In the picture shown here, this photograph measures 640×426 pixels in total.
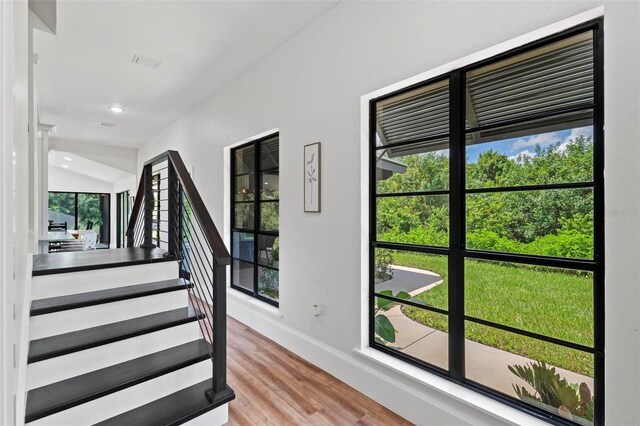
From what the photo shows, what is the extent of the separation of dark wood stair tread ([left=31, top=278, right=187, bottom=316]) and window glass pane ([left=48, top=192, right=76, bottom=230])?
1121 centimetres

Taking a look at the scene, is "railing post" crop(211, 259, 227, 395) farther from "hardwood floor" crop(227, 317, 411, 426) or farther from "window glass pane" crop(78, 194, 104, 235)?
"window glass pane" crop(78, 194, 104, 235)

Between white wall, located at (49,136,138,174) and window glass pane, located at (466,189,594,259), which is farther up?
white wall, located at (49,136,138,174)

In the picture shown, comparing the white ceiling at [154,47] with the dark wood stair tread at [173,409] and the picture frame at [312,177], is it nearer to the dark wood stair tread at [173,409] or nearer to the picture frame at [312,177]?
the picture frame at [312,177]

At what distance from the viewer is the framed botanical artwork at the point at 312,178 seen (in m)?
2.68

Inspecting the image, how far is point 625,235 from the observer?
4.26 feet

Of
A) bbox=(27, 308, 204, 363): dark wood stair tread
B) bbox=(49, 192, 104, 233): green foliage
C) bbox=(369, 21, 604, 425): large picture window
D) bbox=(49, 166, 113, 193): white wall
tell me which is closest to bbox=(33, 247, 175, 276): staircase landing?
bbox=(27, 308, 204, 363): dark wood stair tread

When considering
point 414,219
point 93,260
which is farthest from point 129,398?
point 414,219

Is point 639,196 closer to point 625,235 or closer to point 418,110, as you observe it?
point 625,235

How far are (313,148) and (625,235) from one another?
6.72 feet

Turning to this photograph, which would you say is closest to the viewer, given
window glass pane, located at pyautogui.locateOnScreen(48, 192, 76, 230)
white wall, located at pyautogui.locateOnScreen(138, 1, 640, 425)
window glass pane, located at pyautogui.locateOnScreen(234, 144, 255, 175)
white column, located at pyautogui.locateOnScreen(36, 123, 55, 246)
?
white wall, located at pyautogui.locateOnScreen(138, 1, 640, 425)

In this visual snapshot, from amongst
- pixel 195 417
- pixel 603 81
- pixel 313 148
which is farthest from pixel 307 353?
pixel 603 81

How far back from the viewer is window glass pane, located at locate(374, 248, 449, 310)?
2.00m

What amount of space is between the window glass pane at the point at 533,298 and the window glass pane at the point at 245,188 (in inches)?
104

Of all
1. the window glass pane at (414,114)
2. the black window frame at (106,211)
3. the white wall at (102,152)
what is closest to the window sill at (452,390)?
the window glass pane at (414,114)
